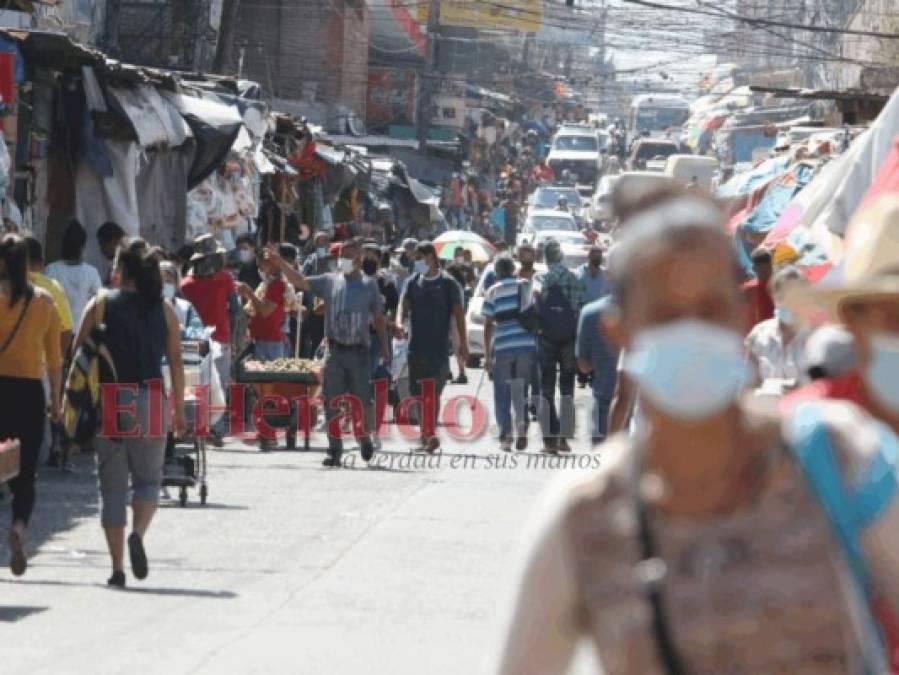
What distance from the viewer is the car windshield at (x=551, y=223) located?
6366 centimetres

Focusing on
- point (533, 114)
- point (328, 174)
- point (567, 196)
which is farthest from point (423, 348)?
point (533, 114)

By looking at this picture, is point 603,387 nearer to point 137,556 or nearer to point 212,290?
point 212,290

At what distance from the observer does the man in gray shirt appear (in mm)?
18469

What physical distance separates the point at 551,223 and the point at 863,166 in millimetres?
55029

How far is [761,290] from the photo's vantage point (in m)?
14.0

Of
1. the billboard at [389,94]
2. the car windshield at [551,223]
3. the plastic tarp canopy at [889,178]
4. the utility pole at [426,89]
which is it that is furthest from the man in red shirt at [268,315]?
the billboard at [389,94]

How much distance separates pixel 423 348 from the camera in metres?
19.8

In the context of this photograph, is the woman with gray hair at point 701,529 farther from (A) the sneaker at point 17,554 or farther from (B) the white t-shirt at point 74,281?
(B) the white t-shirt at point 74,281

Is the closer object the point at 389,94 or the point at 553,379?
the point at 553,379

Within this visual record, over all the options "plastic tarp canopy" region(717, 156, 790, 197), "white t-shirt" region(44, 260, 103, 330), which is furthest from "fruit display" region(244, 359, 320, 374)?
"plastic tarp canopy" region(717, 156, 790, 197)

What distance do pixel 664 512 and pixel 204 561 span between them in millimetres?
A: 9409

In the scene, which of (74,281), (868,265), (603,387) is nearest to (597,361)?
(603,387)

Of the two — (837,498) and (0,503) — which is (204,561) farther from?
(837,498)

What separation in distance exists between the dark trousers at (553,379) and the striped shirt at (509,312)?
29 cm
